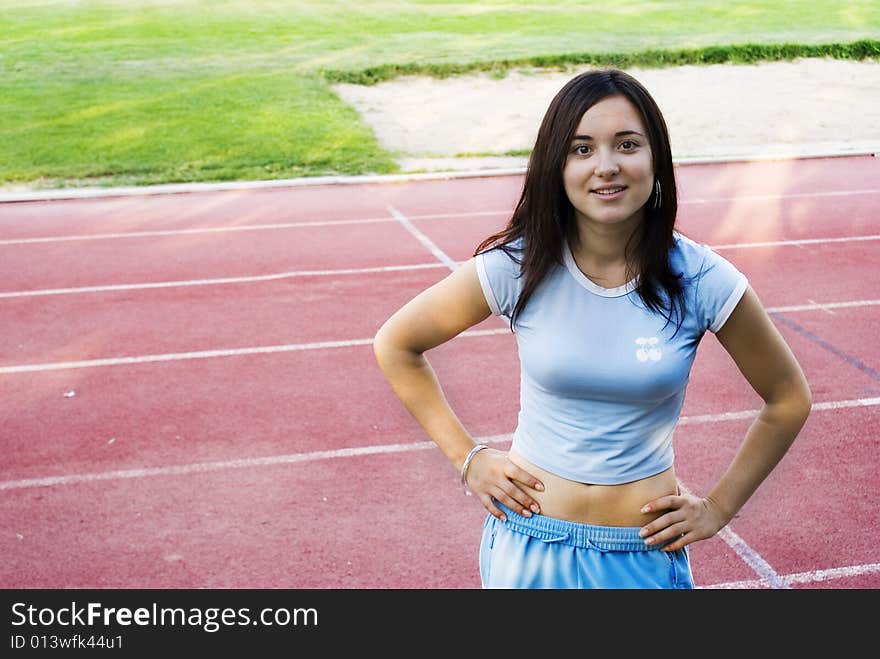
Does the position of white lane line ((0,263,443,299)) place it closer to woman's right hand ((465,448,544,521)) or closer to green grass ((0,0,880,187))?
green grass ((0,0,880,187))

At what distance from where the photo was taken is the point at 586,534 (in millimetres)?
2354

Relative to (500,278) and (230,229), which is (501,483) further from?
(230,229)

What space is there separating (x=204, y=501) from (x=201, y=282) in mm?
4352

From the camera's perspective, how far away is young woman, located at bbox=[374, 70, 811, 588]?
89.8 inches

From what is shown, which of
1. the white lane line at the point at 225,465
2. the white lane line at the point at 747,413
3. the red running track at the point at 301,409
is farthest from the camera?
the white lane line at the point at 747,413

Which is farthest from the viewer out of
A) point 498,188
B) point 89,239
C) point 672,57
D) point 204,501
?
point 672,57

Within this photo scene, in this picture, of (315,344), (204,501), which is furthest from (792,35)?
(204,501)

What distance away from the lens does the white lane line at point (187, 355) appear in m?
7.27

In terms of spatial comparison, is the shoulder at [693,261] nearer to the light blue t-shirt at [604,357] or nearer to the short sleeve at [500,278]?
the light blue t-shirt at [604,357]

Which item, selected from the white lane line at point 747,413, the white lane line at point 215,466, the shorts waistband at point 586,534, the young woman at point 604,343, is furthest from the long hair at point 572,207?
the white lane line at point 747,413

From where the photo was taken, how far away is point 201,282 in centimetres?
937
